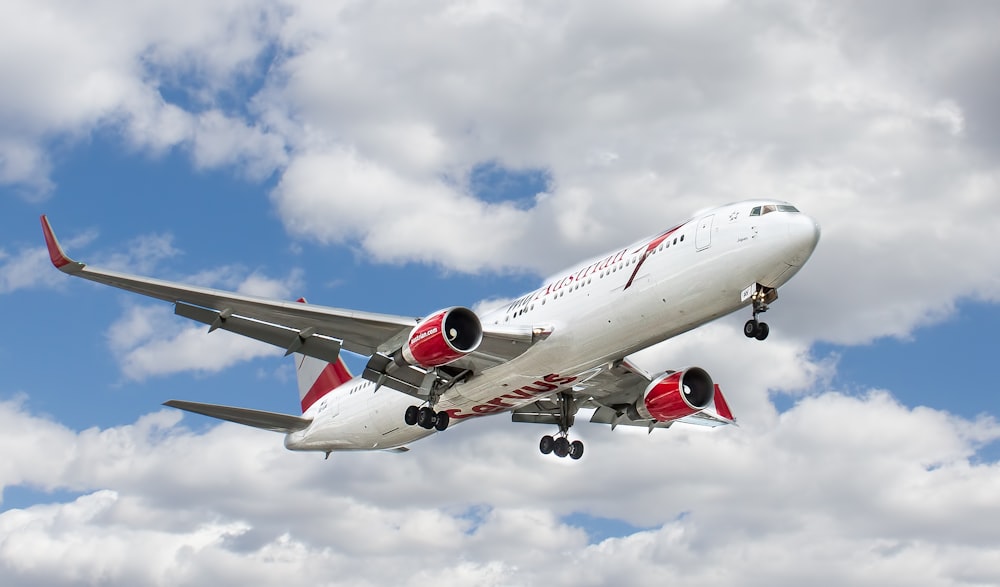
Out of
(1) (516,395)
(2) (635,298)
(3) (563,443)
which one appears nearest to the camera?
(2) (635,298)

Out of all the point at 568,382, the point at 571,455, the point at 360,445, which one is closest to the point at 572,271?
the point at 568,382

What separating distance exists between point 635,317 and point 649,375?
26.7 feet

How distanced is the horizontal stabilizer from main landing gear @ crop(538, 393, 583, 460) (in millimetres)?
8569

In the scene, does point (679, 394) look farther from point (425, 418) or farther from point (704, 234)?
point (704, 234)

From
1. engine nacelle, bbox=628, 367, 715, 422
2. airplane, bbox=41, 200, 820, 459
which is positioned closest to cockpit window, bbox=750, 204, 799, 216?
airplane, bbox=41, 200, 820, 459

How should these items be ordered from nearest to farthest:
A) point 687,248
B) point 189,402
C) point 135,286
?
point 687,248 → point 135,286 → point 189,402

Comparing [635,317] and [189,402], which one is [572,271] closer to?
[635,317]

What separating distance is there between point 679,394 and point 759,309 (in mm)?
8285

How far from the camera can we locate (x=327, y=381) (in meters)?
40.8

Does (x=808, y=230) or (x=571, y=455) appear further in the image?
(x=571, y=455)

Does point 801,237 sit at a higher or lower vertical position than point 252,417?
lower

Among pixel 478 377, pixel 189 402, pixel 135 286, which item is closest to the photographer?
pixel 135 286

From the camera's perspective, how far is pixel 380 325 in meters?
29.9

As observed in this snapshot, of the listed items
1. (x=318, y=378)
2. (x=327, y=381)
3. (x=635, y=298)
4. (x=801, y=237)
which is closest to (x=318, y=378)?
(x=318, y=378)
